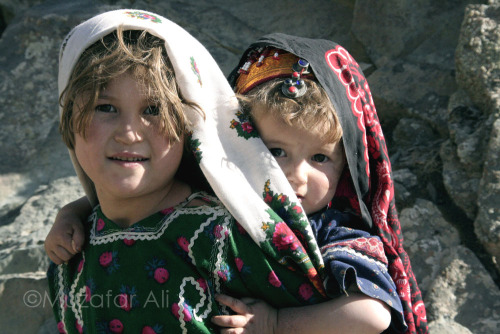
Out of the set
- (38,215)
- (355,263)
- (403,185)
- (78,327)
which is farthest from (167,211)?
(38,215)

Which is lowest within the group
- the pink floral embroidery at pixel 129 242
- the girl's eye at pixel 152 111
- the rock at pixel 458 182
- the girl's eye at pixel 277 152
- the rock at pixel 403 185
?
the rock at pixel 403 185

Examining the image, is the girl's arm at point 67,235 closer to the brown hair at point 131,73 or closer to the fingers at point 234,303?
the brown hair at point 131,73

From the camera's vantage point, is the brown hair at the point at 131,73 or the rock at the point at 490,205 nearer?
the brown hair at the point at 131,73

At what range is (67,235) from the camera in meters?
2.15

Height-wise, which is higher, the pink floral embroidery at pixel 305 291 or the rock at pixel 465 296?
the pink floral embroidery at pixel 305 291

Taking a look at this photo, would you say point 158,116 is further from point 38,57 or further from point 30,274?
point 38,57

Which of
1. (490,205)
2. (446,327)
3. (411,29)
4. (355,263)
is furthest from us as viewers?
(411,29)

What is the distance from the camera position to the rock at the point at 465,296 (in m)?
2.57

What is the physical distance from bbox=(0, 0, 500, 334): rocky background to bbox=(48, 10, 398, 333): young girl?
109 cm

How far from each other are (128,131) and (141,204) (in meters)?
0.29

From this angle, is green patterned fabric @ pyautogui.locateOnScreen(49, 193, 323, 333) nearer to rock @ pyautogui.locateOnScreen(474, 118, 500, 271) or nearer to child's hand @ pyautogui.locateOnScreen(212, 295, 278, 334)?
child's hand @ pyautogui.locateOnScreen(212, 295, 278, 334)

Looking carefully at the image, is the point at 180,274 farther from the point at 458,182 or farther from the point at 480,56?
the point at 480,56

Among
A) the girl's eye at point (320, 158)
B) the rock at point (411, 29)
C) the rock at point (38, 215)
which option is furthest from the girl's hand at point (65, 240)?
the rock at point (411, 29)

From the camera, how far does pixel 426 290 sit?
2.69 metres
